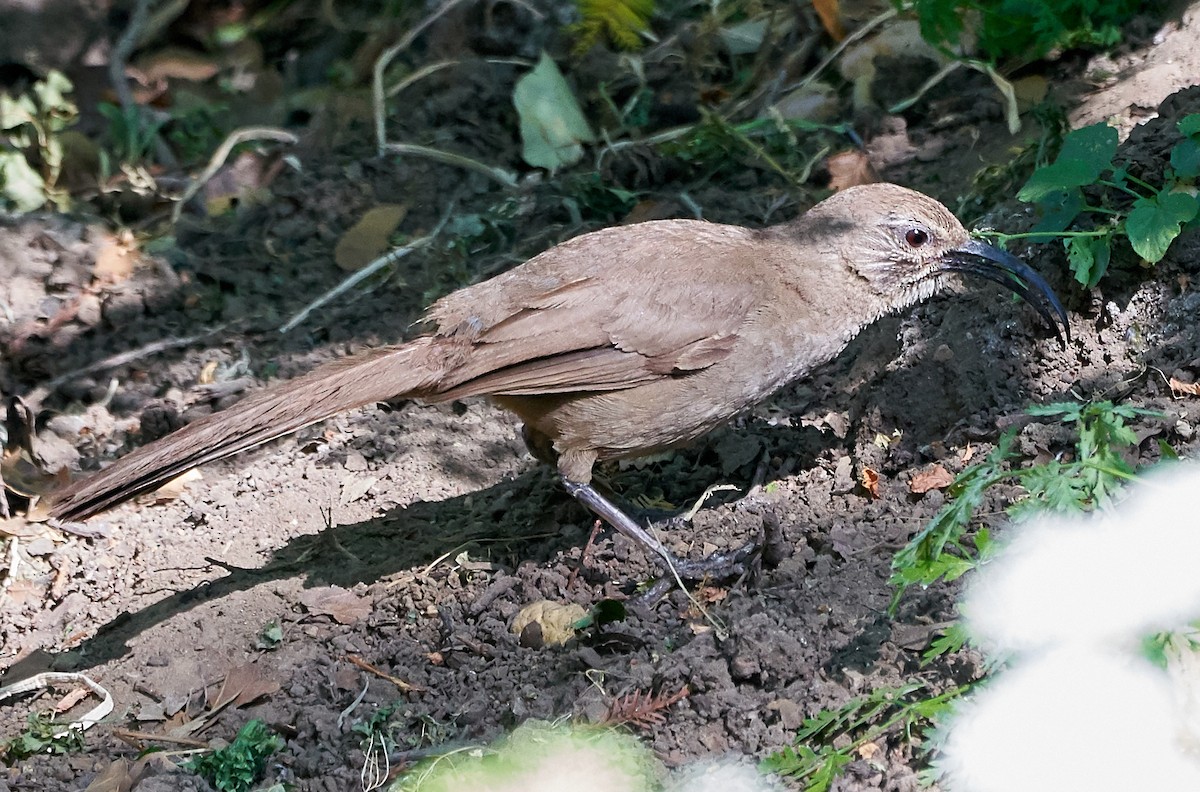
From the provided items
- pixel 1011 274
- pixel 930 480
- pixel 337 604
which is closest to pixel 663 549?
pixel 930 480

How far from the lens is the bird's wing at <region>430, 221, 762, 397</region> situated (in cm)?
429

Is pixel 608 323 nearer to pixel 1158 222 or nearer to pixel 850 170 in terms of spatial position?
pixel 1158 222

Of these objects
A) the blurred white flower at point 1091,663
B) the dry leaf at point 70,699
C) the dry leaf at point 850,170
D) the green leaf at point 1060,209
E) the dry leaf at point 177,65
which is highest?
the green leaf at point 1060,209

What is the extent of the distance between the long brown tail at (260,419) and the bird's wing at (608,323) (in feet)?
0.49

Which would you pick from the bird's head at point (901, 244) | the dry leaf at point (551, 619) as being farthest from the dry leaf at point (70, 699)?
the bird's head at point (901, 244)

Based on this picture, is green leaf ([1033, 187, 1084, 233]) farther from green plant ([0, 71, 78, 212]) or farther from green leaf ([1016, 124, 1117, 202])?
green plant ([0, 71, 78, 212])

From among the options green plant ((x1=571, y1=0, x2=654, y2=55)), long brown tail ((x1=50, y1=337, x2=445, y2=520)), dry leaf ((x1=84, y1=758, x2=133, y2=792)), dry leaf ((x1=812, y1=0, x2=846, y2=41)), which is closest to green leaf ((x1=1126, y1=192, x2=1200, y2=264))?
long brown tail ((x1=50, y1=337, x2=445, y2=520))

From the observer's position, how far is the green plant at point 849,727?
2887 mm

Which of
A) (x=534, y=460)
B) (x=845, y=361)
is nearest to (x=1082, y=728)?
(x=845, y=361)

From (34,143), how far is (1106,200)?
5.46 meters

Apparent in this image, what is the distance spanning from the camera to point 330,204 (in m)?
6.34

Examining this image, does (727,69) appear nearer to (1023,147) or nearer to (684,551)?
(1023,147)

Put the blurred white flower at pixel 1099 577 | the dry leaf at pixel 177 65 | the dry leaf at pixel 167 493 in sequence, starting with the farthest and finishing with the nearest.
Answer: the dry leaf at pixel 177 65, the dry leaf at pixel 167 493, the blurred white flower at pixel 1099 577

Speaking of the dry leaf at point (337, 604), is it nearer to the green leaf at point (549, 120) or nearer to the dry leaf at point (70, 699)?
the dry leaf at point (70, 699)
